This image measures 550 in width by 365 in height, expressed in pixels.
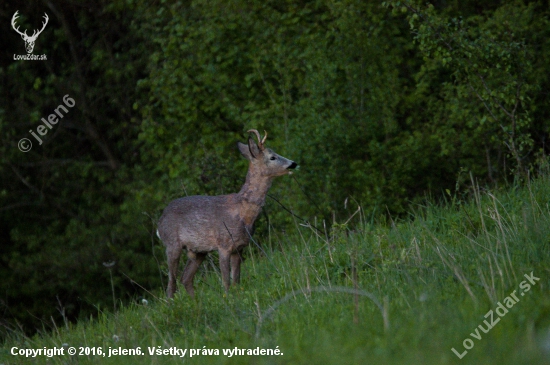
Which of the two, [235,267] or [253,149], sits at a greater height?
[253,149]

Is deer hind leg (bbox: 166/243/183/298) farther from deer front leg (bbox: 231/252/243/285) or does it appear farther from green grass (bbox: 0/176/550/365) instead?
deer front leg (bbox: 231/252/243/285)

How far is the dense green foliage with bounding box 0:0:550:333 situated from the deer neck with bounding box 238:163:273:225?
2217 mm

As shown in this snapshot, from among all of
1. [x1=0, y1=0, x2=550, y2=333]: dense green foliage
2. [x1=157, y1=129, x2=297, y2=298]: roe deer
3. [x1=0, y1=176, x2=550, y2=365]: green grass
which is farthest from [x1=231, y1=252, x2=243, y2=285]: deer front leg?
[x1=0, y1=0, x2=550, y2=333]: dense green foliage

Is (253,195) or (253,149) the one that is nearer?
(253,195)

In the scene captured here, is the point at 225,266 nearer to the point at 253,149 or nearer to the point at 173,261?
the point at 173,261

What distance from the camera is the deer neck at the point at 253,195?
9.32m

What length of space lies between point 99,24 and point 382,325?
18165 mm

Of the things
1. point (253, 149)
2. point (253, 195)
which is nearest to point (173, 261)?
point (253, 195)

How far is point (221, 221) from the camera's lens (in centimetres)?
923

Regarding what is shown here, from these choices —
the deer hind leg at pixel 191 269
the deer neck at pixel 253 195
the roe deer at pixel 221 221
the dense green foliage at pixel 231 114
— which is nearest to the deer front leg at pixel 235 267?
the roe deer at pixel 221 221

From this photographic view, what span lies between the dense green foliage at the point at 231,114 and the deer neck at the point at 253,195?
2.22m

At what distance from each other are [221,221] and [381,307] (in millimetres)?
3593

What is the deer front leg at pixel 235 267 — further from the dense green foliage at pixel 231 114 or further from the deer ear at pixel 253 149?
the dense green foliage at pixel 231 114

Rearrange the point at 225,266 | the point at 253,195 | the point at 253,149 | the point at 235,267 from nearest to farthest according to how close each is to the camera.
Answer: the point at 225,266, the point at 235,267, the point at 253,195, the point at 253,149
